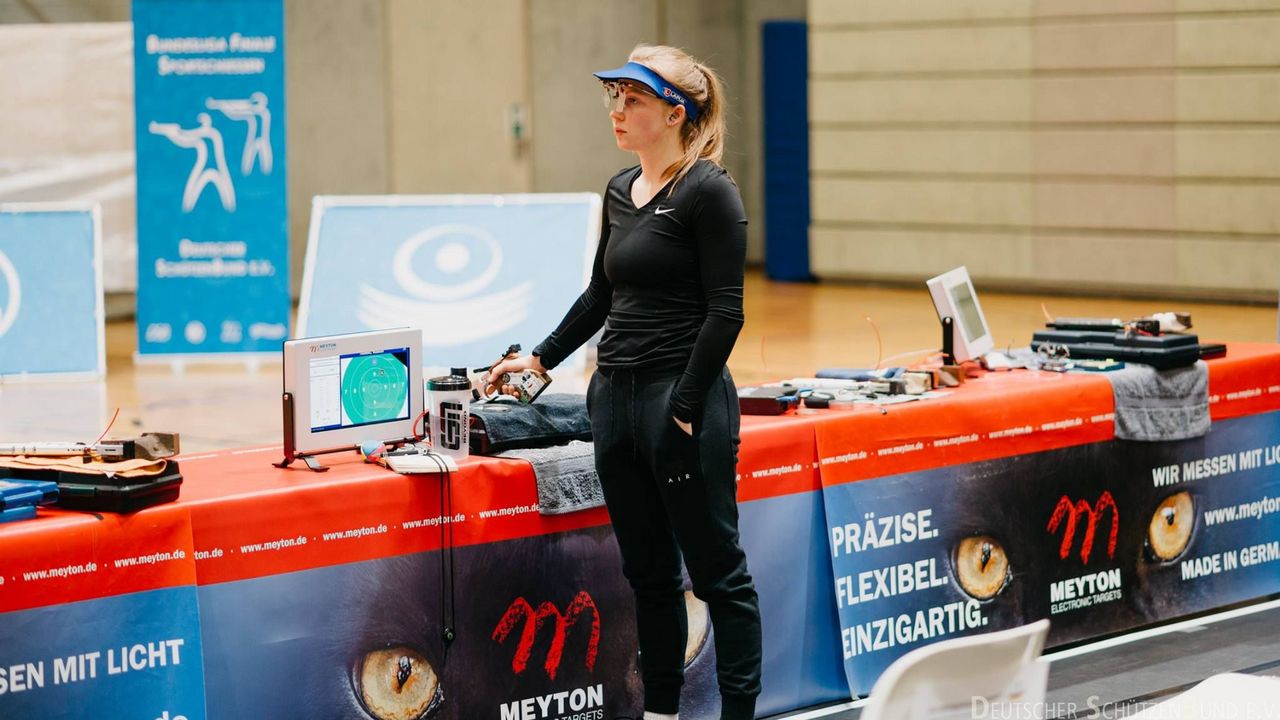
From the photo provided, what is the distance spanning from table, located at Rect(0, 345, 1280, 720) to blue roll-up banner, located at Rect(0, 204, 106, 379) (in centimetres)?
466

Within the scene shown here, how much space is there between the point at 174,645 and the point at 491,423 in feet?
2.80

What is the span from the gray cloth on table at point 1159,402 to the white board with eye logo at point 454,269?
2690 millimetres

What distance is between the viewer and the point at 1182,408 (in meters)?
4.73

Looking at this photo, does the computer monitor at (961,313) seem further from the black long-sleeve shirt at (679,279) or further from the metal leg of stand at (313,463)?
the metal leg of stand at (313,463)

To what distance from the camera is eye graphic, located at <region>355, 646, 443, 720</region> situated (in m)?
3.51

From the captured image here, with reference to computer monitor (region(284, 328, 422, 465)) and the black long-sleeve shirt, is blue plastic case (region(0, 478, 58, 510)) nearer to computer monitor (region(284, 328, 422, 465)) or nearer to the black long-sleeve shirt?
computer monitor (region(284, 328, 422, 465))

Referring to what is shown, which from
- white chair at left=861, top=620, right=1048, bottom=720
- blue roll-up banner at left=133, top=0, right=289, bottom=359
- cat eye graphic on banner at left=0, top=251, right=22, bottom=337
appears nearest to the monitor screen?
white chair at left=861, top=620, right=1048, bottom=720

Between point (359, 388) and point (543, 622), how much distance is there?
0.67m

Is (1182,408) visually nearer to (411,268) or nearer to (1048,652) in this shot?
(1048,652)

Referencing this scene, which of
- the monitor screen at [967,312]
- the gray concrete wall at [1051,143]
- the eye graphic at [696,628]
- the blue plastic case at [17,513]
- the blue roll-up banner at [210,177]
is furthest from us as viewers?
the gray concrete wall at [1051,143]

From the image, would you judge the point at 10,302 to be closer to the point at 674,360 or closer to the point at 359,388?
the point at 359,388

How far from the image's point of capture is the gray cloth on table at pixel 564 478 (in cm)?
370

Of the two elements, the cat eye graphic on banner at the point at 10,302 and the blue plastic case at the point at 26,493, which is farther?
the cat eye graphic on banner at the point at 10,302

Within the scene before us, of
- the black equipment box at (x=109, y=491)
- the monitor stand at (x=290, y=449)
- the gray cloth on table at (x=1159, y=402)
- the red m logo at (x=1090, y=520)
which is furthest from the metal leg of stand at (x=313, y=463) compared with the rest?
the gray cloth on table at (x=1159, y=402)
